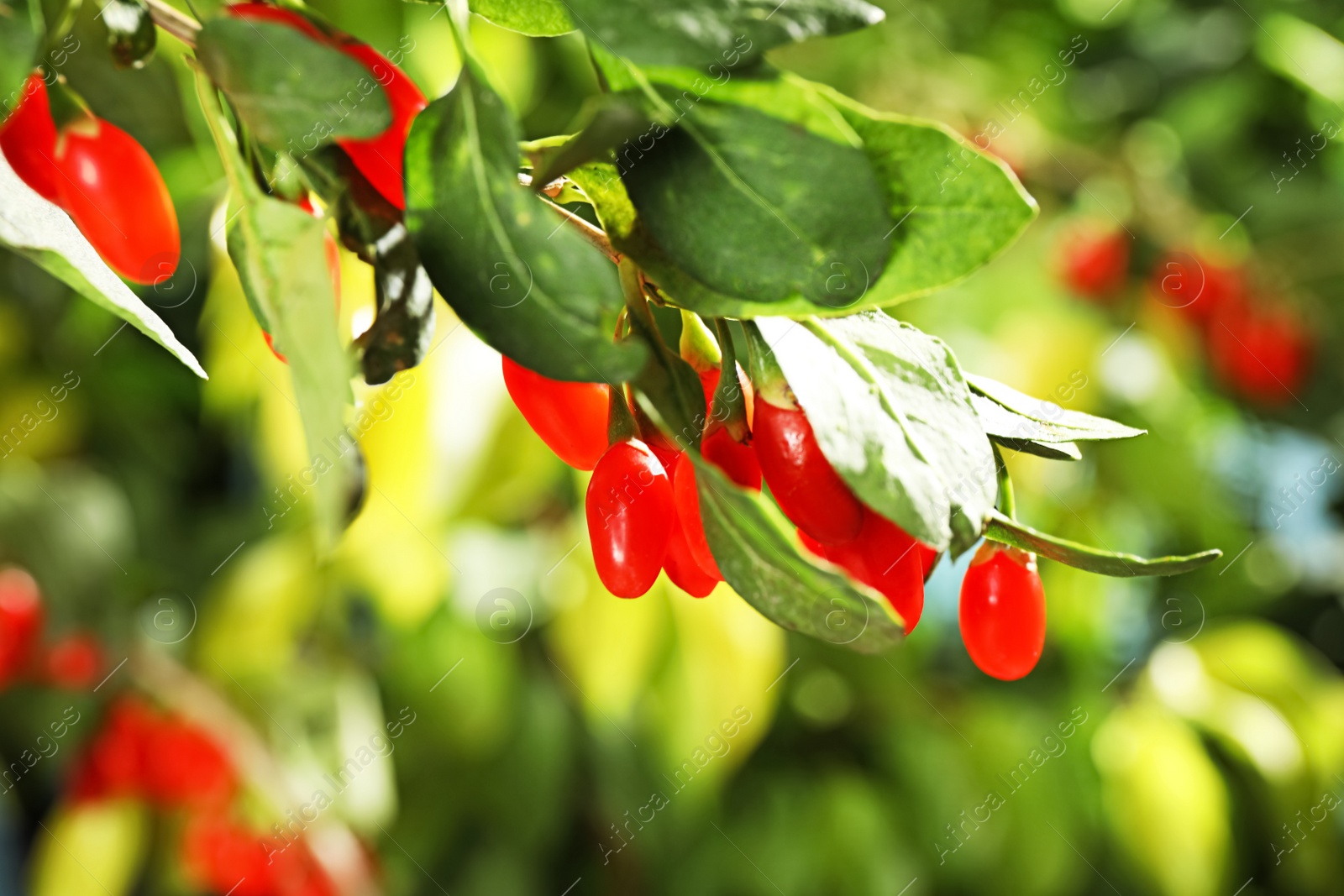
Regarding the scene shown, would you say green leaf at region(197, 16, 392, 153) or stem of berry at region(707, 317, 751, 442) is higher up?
green leaf at region(197, 16, 392, 153)

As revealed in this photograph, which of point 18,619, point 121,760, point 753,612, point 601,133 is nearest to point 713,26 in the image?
point 601,133

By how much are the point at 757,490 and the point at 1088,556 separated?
0.06 meters

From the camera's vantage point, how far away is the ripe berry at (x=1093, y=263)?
1258 mm

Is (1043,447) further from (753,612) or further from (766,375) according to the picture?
(753,612)

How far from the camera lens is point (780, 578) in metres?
0.17

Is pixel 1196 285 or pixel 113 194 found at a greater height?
pixel 113 194

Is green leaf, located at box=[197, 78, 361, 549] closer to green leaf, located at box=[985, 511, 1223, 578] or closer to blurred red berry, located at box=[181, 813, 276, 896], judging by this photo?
green leaf, located at box=[985, 511, 1223, 578]

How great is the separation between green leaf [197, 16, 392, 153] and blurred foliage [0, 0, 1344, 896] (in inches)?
21.3

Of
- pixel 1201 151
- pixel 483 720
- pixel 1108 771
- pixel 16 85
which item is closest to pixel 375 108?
pixel 16 85

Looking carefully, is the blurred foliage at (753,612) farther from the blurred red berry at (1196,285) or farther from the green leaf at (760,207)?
the green leaf at (760,207)

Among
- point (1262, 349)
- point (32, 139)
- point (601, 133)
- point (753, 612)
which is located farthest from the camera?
point (1262, 349)

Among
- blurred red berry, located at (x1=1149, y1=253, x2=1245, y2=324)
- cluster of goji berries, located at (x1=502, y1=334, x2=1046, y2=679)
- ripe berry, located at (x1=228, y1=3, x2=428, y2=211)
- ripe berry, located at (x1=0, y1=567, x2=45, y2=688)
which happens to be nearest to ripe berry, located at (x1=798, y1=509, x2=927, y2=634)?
cluster of goji berries, located at (x1=502, y1=334, x2=1046, y2=679)

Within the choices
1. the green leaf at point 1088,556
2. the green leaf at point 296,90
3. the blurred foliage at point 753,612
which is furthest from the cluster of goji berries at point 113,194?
the blurred foliage at point 753,612

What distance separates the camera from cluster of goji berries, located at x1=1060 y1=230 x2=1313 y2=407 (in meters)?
1.21
